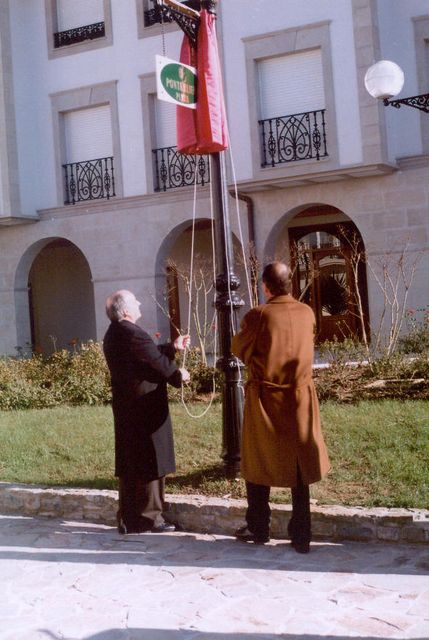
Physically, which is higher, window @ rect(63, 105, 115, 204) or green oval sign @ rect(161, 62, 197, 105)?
window @ rect(63, 105, 115, 204)

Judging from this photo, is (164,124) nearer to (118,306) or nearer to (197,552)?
(118,306)

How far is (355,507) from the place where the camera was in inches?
238

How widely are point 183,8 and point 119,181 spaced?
1158cm

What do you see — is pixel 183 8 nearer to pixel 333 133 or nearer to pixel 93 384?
pixel 93 384

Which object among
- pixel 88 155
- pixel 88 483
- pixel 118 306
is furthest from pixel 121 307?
pixel 88 155

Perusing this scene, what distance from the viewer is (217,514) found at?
20.5 feet

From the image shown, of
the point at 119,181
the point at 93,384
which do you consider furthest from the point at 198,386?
the point at 119,181

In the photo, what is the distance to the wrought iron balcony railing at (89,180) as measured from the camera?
1845cm

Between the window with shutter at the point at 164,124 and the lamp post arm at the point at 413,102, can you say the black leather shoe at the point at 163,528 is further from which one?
the window with shutter at the point at 164,124

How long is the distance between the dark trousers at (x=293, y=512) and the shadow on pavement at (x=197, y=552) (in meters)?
0.14

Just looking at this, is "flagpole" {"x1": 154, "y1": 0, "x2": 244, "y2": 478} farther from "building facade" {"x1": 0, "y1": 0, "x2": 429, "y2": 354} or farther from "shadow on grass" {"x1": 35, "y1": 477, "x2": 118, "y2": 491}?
"building facade" {"x1": 0, "y1": 0, "x2": 429, "y2": 354}

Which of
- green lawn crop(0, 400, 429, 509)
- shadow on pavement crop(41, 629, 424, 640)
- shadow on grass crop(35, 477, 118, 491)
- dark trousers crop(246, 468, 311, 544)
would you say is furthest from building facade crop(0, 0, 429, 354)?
shadow on pavement crop(41, 629, 424, 640)

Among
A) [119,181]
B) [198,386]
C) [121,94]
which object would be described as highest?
[121,94]

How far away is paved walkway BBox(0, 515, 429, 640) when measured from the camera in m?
4.35
